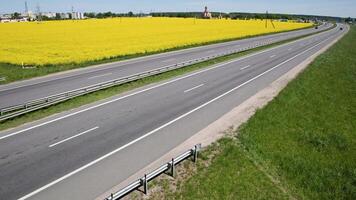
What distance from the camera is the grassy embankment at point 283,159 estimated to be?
11827 millimetres

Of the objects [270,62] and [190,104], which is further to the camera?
[270,62]

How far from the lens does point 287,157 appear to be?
14.8m

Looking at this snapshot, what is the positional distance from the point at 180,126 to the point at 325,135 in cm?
766

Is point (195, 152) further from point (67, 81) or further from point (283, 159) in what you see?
point (67, 81)

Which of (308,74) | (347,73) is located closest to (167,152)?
(308,74)

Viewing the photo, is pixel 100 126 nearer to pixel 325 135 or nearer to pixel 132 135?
pixel 132 135

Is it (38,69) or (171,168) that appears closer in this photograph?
(171,168)

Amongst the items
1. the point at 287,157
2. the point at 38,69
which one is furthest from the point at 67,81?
the point at 287,157

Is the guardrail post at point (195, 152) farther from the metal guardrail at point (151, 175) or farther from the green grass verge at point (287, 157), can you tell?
the green grass verge at point (287, 157)

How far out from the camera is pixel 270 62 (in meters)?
43.9

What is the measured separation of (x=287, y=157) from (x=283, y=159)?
1.18 feet

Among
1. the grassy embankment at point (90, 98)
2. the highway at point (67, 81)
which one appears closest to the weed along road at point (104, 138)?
the grassy embankment at point (90, 98)

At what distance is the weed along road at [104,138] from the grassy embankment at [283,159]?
222 centimetres

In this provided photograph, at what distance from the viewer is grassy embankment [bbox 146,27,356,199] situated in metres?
11.8
